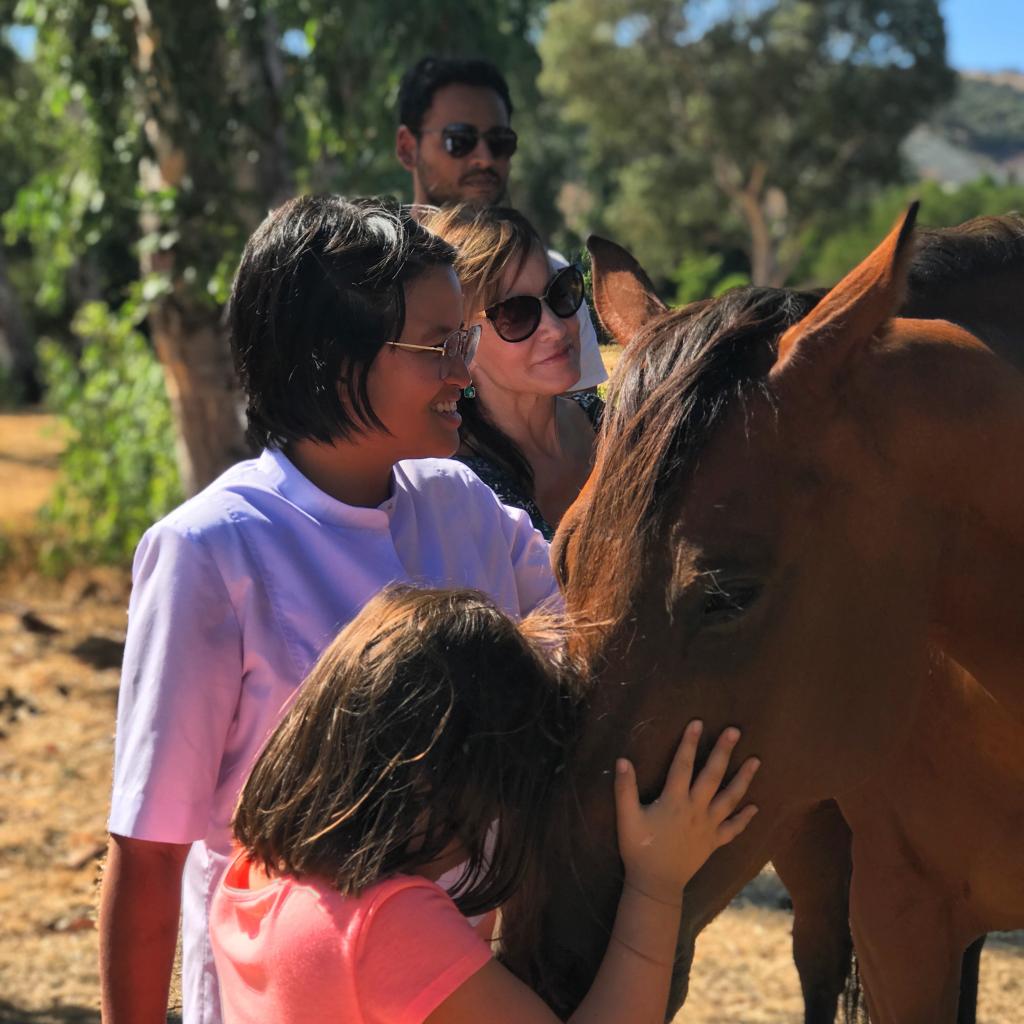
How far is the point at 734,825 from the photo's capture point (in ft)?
5.94

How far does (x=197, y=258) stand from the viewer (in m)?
6.60

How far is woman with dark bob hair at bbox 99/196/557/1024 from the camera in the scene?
1.78 m

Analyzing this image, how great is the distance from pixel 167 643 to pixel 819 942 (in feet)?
7.70

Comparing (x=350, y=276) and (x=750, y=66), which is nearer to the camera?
(x=350, y=276)

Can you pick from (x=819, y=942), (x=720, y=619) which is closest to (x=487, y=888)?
(x=720, y=619)

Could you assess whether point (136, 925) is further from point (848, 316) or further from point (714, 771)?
point (848, 316)

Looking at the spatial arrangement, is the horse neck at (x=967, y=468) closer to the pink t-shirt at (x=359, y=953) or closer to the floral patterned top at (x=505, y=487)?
the floral patterned top at (x=505, y=487)

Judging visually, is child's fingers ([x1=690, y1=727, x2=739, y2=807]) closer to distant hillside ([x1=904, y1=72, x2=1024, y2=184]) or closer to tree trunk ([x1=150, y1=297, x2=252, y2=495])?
tree trunk ([x1=150, y1=297, x2=252, y2=495])

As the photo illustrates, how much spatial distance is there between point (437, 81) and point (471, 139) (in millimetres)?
253

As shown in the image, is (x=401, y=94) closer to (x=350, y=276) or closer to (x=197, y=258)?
(x=197, y=258)

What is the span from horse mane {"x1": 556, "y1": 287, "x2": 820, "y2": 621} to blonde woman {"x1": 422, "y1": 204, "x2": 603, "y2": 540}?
75cm

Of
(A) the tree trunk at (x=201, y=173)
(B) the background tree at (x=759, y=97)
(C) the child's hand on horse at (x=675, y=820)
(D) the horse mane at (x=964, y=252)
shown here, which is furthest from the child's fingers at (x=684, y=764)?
(B) the background tree at (x=759, y=97)

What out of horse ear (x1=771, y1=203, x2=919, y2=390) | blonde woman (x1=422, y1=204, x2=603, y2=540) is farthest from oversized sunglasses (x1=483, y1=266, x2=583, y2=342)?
horse ear (x1=771, y1=203, x2=919, y2=390)

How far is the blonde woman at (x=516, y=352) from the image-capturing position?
8.82ft
